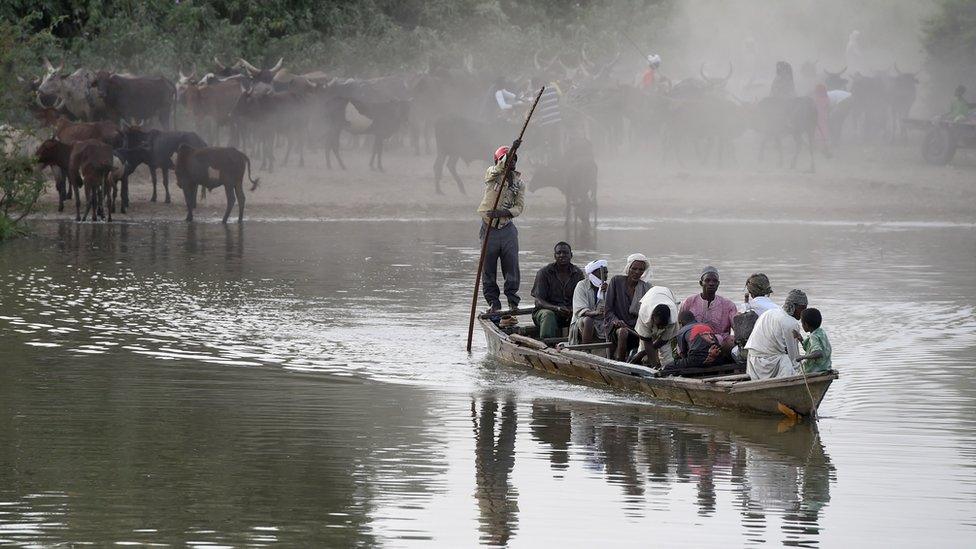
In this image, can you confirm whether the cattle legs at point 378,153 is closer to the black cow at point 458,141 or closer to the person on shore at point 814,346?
the black cow at point 458,141

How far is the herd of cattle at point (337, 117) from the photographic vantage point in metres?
26.4

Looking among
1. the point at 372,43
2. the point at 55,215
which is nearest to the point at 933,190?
the point at 372,43

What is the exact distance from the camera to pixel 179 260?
21.5 meters

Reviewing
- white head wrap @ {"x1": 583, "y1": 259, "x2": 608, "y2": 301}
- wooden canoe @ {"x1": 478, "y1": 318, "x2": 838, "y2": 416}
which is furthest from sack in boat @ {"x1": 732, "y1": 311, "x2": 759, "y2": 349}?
white head wrap @ {"x1": 583, "y1": 259, "x2": 608, "y2": 301}

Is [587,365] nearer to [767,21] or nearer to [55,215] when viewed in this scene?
[55,215]

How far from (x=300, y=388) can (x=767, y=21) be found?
3706 cm

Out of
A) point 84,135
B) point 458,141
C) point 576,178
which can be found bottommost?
point 576,178

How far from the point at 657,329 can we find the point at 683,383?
0.98m

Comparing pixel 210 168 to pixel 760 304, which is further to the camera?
pixel 210 168

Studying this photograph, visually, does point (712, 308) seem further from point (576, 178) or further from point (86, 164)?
point (86, 164)

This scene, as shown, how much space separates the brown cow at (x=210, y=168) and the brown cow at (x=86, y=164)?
1.15 metres

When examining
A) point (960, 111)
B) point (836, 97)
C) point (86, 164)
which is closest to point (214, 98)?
point (86, 164)

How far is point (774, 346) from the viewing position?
11391 millimetres

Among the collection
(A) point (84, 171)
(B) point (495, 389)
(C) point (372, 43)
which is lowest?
(B) point (495, 389)
